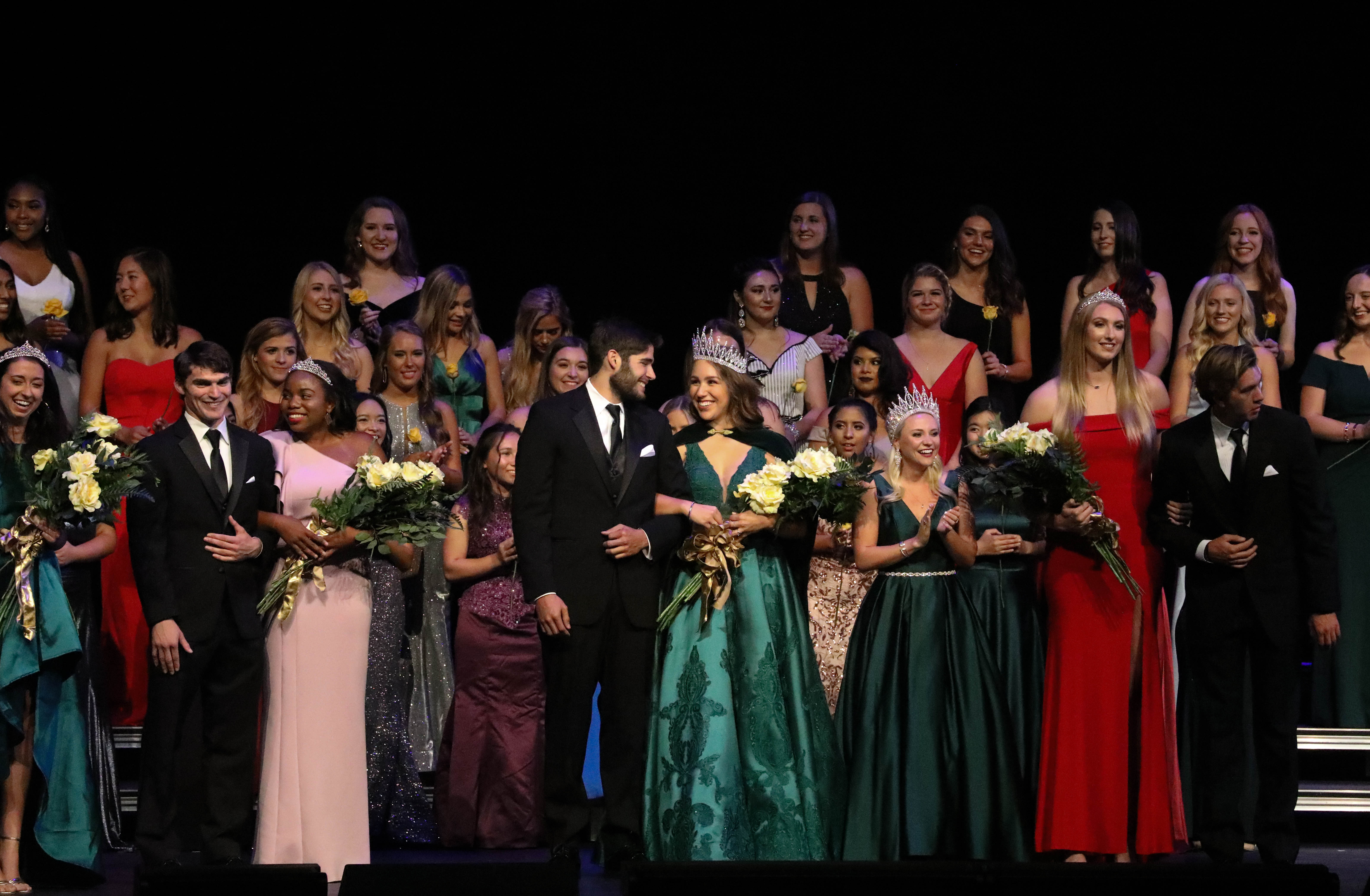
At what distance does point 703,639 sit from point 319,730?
130 centimetres

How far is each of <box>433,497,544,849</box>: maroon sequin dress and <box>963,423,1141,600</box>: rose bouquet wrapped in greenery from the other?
6.11 feet

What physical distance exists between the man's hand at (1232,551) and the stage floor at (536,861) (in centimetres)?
99

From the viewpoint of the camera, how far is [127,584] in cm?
670

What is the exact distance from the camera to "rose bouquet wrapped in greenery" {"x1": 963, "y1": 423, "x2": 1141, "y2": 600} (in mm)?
5289

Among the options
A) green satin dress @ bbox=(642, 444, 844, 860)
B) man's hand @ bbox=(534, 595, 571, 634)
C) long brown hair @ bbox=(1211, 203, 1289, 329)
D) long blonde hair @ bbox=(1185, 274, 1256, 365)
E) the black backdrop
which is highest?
the black backdrop

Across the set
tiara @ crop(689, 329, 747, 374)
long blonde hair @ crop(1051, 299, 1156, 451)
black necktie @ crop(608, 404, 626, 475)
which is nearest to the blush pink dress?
black necktie @ crop(608, 404, 626, 475)

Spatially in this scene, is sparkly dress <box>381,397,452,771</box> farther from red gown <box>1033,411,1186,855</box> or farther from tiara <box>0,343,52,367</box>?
red gown <box>1033,411,1186,855</box>

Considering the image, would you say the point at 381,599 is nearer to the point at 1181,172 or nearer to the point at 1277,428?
the point at 1277,428

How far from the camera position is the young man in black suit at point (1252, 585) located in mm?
5207

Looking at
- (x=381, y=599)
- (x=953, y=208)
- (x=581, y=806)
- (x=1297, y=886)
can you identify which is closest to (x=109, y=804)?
(x=381, y=599)

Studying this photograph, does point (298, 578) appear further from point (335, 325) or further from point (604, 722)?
point (335, 325)

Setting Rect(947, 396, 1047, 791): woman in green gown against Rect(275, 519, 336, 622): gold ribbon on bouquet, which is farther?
Rect(947, 396, 1047, 791): woman in green gown

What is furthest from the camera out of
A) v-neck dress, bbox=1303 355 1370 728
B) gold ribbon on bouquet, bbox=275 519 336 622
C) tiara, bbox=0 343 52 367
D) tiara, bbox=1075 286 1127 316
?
v-neck dress, bbox=1303 355 1370 728

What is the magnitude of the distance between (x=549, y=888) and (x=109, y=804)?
254cm
